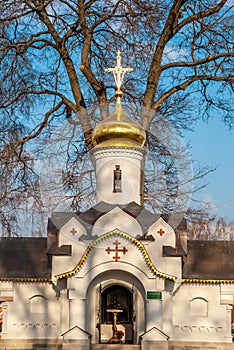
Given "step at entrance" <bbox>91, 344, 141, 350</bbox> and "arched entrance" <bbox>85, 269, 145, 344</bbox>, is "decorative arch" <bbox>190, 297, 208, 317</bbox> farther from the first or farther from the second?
"step at entrance" <bbox>91, 344, 141, 350</bbox>

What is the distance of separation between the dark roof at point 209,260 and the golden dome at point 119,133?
2.78m

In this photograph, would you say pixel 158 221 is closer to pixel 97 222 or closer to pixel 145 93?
pixel 97 222

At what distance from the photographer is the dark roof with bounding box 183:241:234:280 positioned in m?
14.8

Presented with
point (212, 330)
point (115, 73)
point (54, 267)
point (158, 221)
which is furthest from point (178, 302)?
point (115, 73)

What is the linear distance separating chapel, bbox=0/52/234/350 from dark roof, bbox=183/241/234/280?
2 centimetres

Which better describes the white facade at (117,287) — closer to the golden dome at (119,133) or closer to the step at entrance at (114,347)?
the step at entrance at (114,347)

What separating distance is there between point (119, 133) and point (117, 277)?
3.44m

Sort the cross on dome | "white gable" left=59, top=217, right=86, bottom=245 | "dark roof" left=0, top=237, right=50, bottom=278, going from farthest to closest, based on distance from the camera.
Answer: the cross on dome, "dark roof" left=0, top=237, right=50, bottom=278, "white gable" left=59, top=217, right=86, bottom=245

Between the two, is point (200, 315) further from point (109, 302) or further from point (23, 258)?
point (23, 258)

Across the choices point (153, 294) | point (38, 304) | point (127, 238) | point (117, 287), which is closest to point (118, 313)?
point (117, 287)

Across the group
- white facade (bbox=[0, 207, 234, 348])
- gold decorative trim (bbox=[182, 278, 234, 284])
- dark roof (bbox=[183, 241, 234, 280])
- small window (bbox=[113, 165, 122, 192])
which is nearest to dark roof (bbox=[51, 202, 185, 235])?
white facade (bbox=[0, 207, 234, 348])

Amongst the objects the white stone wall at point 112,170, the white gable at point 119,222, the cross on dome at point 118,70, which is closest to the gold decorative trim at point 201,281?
the white gable at point 119,222

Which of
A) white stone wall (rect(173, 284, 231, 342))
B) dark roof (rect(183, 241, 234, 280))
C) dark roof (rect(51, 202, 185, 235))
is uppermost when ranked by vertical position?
dark roof (rect(51, 202, 185, 235))

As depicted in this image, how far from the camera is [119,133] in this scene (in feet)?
51.6
